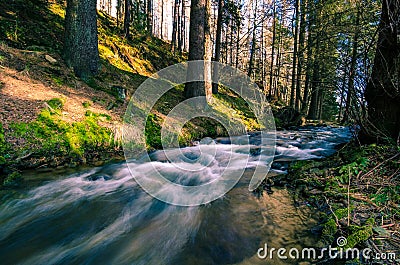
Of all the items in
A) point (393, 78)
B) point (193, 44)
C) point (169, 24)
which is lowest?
point (393, 78)

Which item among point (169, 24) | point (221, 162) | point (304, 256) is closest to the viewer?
point (304, 256)

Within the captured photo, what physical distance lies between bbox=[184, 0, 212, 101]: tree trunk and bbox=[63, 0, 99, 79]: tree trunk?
333cm

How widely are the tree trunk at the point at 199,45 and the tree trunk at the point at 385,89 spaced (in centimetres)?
547

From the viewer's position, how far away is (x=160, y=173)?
184 inches

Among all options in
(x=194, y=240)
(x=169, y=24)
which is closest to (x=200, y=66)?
(x=194, y=240)

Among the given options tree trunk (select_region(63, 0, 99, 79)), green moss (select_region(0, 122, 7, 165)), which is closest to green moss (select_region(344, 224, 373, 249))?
green moss (select_region(0, 122, 7, 165))

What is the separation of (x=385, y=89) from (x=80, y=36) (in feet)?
24.3

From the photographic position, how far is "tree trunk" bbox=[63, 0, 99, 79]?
6480mm

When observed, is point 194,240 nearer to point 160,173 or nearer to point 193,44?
point 160,173

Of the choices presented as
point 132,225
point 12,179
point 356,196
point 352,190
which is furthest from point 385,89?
point 12,179

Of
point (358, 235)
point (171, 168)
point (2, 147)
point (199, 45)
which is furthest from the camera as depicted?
point (199, 45)

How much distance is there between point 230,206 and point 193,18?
7.38 meters

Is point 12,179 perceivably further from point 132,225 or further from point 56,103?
point 132,225

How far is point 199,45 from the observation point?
8.48 metres
